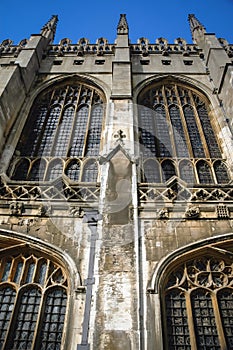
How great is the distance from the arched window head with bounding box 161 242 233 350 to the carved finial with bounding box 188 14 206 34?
14212 mm

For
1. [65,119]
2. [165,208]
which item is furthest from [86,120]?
[165,208]

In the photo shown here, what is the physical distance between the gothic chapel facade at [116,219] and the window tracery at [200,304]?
21mm

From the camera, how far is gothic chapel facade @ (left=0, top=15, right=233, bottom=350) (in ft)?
17.7

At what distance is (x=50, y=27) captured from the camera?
18.2 m

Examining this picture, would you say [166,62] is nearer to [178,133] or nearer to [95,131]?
[178,133]

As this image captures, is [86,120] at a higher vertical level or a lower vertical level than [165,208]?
higher

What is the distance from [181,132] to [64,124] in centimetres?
444

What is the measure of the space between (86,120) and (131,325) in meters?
8.26

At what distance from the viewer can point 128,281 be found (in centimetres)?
540

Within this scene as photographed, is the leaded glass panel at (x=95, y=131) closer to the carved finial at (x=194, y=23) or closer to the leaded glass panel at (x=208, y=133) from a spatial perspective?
the leaded glass panel at (x=208, y=133)

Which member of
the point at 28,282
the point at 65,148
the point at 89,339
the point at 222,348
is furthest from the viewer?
the point at 65,148

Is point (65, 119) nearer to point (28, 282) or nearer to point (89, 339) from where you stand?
point (28, 282)

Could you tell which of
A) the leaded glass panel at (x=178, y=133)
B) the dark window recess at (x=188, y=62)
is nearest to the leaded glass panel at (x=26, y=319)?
the leaded glass panel at (x=178, y=133)

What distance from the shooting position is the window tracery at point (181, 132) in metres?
9.23
